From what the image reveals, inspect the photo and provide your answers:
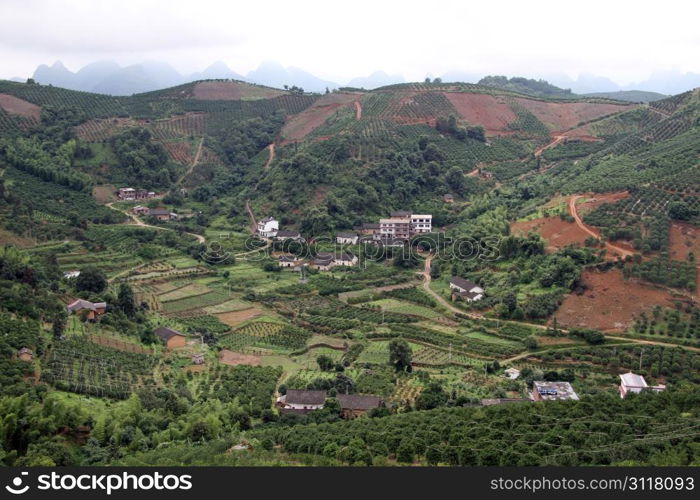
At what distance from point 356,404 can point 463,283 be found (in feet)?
49.3

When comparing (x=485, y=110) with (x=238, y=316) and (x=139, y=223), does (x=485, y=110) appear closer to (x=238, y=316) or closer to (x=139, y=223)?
(x=139, y=223)

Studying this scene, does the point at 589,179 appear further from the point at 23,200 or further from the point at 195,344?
the point at 23,200

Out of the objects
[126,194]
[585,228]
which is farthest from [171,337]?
[126,194]

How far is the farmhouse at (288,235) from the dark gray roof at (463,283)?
1491 centimetres

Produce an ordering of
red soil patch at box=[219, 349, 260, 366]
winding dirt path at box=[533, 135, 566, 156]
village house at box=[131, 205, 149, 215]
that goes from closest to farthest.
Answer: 1. red soil patch at box=[219, 349, 260, 366]
2. village house at box=[131, 205, 149, 215]
3. winding dirt path at box=[533, 135, 566, 156]

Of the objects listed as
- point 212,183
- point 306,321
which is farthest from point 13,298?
point 212,183

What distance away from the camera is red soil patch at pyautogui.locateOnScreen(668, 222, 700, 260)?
3481 centimetres

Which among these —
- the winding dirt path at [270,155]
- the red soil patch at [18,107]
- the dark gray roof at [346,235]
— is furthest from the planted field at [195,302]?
the red soil patch at [18,107]

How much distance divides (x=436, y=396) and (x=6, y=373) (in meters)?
15.9

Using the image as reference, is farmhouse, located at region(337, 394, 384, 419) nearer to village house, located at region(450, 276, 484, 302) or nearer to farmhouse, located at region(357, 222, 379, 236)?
village house, located at region(450, 276, 484, 302)

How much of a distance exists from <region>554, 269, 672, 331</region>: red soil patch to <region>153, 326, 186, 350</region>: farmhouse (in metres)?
19.1

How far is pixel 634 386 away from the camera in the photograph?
25500 mm

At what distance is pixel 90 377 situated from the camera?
2553 cm

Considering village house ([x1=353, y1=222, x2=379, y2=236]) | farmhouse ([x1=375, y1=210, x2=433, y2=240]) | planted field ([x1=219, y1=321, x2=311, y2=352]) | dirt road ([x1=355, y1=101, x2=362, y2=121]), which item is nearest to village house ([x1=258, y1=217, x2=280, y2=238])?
village house ([x1=353, y1=222, x2=379, y2=236])
